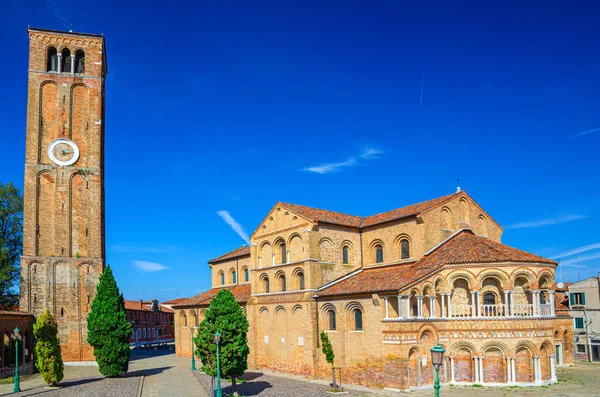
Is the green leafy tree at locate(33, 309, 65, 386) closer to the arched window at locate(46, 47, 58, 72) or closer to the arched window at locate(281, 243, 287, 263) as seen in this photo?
the arched window at locate(281, 243, 287, 263)

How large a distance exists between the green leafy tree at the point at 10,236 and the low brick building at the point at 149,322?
26.7 metres

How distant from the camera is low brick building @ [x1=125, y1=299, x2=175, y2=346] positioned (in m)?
77.9

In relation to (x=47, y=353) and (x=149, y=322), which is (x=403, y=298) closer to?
(x=47, y=353)

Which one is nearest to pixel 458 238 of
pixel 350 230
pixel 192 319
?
pixel 350 230

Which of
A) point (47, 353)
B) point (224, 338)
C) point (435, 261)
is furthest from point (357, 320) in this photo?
point (47, 353)

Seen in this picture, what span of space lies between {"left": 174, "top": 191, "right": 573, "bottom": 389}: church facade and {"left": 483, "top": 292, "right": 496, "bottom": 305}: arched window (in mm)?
58

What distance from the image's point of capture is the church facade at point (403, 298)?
1176 inches

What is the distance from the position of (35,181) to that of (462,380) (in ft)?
117

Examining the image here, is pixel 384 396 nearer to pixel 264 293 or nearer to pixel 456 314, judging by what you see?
pixel 456 314

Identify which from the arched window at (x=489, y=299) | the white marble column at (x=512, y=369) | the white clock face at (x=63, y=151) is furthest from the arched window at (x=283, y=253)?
the white clock face at (x=63, y=151)

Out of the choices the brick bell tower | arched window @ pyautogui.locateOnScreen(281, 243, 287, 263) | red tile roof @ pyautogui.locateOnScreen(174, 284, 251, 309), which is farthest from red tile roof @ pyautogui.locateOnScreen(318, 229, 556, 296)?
the brick bell tower

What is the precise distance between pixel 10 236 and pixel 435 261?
39.2 m

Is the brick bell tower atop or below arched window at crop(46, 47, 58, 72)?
below

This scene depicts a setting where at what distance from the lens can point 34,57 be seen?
4594cm
